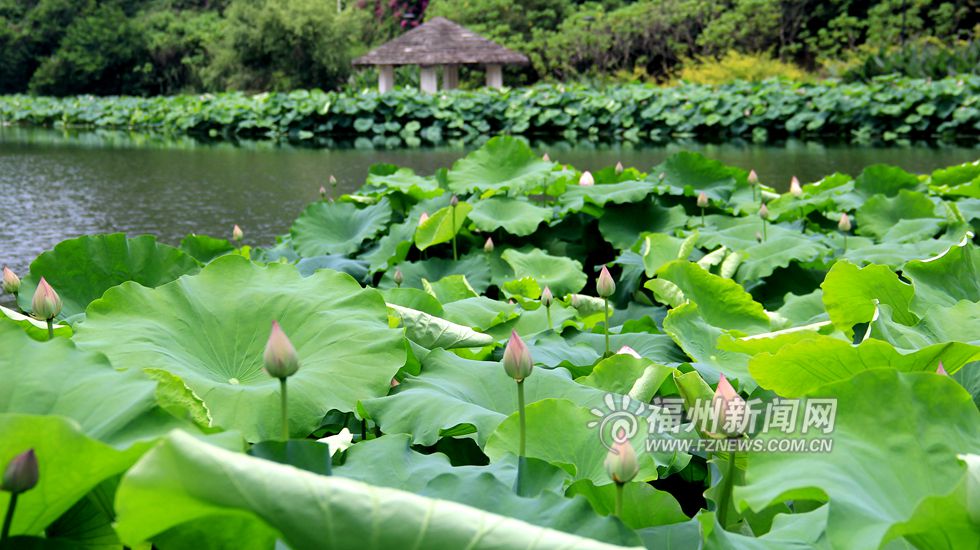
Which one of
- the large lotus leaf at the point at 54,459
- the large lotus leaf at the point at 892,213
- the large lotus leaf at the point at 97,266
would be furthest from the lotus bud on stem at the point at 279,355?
the large lotus leaf at the point at 892,213

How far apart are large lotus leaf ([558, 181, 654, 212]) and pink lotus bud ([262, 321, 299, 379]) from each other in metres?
2.16

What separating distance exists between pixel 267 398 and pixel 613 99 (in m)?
12.2

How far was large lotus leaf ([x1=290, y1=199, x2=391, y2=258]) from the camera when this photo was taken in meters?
2.88

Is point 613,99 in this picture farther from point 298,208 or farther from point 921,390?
point 921,390

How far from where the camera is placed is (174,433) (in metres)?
0.54

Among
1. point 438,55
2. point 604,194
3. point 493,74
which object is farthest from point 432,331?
point 493,74

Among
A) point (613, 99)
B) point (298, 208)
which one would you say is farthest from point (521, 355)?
point (613, 99)

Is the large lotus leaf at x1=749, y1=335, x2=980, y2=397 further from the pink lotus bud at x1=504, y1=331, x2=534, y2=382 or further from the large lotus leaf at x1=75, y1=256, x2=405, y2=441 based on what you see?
the large lotus leaf at x1=75, y1=256, x2=405, y2=441

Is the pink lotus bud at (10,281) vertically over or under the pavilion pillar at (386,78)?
over

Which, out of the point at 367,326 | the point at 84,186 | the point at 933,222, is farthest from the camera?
the point at 84,186

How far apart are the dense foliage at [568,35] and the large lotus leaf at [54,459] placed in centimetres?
1795

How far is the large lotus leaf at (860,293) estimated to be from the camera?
141 centimetres

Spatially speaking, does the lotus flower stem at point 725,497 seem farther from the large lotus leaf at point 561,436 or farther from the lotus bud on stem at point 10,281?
the lotus bud on stem at point 10,281

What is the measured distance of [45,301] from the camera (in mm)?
1070
